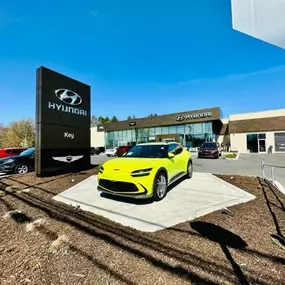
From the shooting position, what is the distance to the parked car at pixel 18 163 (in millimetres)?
10938

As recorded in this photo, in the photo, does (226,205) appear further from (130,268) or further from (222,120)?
(222,120)

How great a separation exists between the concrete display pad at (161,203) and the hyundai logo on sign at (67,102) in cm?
439

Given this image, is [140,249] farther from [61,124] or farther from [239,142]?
[239,142]

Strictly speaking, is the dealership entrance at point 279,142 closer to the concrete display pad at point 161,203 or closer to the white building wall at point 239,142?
the white building wall at point 239,142

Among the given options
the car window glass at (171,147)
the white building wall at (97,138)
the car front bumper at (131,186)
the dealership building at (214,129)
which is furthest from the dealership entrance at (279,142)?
the white building wall at (97,138)

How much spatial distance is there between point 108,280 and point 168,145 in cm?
538

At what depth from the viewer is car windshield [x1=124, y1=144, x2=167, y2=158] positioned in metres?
6.72

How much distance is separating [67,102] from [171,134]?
94.4ft

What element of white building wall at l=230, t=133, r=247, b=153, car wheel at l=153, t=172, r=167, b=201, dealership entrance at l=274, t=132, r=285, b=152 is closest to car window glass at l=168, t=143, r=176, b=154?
car wheel at l=153, t=172, r=167, b=201

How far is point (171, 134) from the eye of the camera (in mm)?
37969

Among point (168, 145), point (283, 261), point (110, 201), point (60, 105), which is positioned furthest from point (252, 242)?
point (60, 105)

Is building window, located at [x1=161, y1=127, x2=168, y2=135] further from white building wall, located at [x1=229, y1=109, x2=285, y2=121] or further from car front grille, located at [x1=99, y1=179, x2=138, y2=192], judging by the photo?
car front grille, located at [x1=99, y1=179, x2=138, y2=192]

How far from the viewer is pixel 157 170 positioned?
18.6 ft

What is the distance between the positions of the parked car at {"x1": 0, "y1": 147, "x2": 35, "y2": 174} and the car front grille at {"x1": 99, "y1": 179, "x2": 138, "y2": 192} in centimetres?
766
